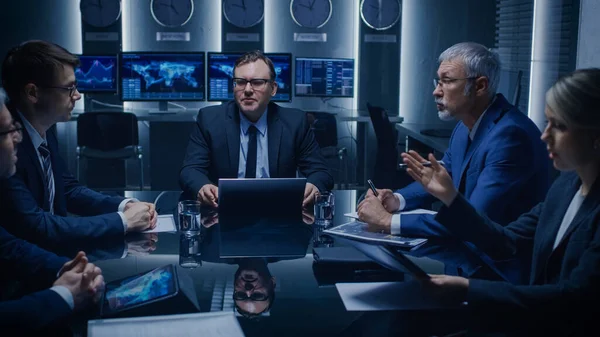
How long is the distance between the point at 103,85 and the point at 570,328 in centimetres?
579

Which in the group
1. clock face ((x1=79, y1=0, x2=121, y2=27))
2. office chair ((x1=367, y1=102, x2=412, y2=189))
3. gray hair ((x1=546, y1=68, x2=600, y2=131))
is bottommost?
office chair ((x1=367, y1=102, x2=412, y2=189))

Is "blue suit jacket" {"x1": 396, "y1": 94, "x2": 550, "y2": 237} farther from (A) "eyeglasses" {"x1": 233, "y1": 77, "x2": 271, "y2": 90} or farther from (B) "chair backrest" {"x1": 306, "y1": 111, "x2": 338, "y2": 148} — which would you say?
(B) "chair backrest" {"x1": 306, "y1": 111, "x2": 338, "y2": 148}

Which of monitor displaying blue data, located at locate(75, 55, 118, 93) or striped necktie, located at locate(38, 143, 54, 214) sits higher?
monitor displaying blue data, located at locate(75, 55, 118, 93)

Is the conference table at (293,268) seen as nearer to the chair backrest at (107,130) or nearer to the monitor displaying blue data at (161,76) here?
the chair backrest at (107,130)

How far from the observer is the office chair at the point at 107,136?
6.25m

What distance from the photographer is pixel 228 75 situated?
22.1 ft

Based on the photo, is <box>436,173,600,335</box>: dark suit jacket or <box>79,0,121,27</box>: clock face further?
<box>79,0,121,27</box>: clock face

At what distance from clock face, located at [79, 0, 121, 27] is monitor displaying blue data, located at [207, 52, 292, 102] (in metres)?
1.14

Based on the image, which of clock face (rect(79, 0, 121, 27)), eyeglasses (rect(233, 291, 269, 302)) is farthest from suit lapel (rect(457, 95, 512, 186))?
clock face (rect(79, 0, 121, 27))

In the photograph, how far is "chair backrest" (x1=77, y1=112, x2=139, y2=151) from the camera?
6234 millimetres

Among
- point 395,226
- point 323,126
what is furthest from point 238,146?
point 323,126

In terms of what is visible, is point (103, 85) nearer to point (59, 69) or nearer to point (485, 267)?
point (59, 69)

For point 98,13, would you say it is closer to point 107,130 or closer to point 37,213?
point 107,130

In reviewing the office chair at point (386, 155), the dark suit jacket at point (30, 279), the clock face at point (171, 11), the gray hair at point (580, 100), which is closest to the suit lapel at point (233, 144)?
the dark suit jacket at point (30, 279)
